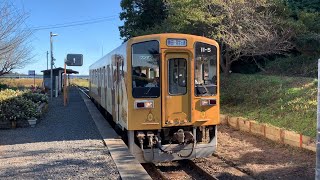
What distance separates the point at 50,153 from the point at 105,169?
2204 mm

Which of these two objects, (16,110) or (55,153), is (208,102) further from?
(16,110)

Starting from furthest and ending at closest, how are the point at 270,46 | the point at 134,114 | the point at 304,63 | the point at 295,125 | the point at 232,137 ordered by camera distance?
1. the point at 304,63
2. the point at 270,46
3. the point at 232,137
4. the point at 295,125
5. the point at 134,114

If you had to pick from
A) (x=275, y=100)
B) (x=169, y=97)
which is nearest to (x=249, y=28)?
(x=275, y=100)

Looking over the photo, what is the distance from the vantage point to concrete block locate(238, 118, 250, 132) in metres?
12.1

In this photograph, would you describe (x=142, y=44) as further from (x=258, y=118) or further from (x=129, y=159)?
(x=258, y=118)

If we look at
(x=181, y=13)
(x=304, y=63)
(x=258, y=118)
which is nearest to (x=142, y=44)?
(x=258, y=118)

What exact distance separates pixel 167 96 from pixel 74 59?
879 inches

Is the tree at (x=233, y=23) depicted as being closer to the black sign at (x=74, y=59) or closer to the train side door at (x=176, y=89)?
the train side door at (x=176, y=89)

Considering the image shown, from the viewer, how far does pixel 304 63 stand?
19312 mm

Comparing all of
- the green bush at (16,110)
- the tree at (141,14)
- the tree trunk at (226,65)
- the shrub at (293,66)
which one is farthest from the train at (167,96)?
the tree at (141,14)

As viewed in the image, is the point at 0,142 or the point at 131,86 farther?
the point at 0,142

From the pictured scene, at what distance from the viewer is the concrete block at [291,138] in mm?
9391

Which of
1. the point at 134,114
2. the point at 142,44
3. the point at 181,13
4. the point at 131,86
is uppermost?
the point at 181,13

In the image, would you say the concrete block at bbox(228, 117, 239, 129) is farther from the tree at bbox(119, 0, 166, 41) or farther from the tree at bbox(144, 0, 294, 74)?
the tree at bbox(119, 0, 166, 41)
